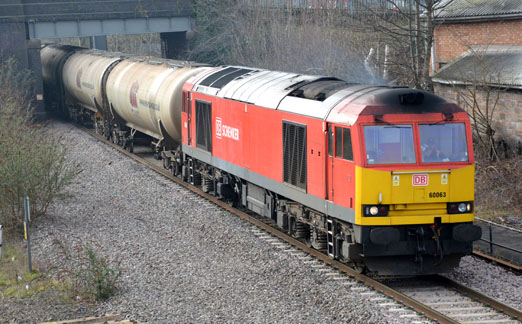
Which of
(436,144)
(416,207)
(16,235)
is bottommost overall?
(16,235)

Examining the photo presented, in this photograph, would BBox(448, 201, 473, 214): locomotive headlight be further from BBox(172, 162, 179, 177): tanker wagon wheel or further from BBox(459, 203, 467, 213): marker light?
BBox(172, 162, 179, 177): tanker wagon wheel

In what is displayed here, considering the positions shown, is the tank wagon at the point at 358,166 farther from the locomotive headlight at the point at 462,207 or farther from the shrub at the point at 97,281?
the shrub at the point at 97,281

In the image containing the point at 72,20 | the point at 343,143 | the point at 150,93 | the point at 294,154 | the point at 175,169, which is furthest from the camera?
the point at 72,20

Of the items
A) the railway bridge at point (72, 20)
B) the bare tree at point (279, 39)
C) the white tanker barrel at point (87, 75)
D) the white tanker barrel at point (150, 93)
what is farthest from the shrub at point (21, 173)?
the railway bridge at point (72, 20)

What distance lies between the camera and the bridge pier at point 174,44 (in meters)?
45.0

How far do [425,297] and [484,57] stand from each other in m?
12.7

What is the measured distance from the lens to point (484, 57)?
2183 centimetres

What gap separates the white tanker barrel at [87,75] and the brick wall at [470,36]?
12697mm

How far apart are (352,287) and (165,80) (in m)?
12.5

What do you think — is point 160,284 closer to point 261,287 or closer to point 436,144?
point 261,287

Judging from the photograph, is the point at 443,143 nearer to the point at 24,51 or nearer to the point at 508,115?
the point at 508,115

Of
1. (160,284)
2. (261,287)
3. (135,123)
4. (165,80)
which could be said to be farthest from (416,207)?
(135,123)

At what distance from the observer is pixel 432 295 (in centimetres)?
1116

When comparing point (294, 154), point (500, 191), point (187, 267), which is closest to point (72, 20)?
point (500, 191)
